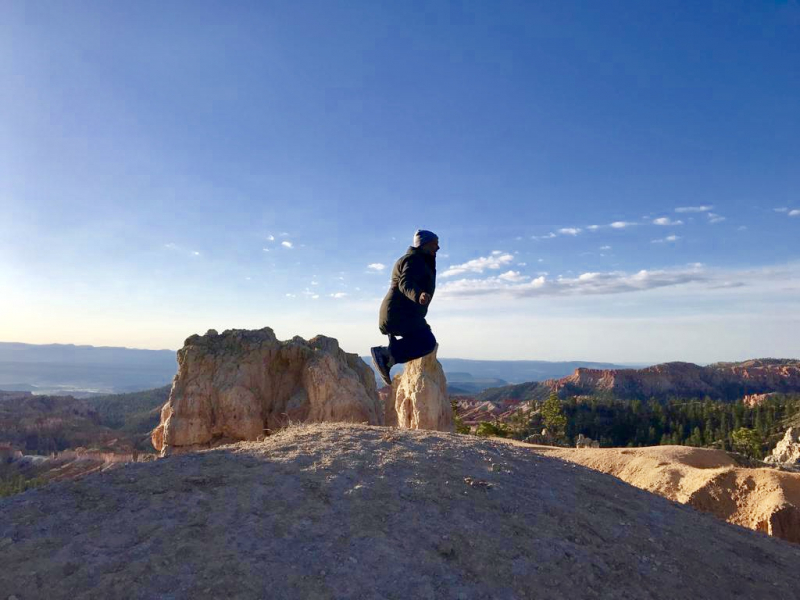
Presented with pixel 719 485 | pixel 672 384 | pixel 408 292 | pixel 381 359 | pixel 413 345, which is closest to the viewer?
pixel 408 292

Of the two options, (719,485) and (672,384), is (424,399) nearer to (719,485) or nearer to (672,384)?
(719,485)

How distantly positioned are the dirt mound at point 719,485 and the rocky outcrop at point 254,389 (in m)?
14.3

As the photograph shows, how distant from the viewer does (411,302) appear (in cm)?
760

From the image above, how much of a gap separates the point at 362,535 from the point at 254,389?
73.7 ft

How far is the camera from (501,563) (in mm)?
4711

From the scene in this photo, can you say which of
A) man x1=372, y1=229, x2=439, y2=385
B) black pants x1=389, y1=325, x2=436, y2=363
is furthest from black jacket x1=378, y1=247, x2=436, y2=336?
black pants x1=389, y1=325, x2=436, y2=363

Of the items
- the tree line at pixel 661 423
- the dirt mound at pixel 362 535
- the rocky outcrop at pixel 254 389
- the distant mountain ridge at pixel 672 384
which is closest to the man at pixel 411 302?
the dirt mound at pixel 362 535

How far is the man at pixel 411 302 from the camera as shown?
7.19 metres

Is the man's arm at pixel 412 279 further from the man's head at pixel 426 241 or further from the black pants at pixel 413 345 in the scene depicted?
the black pants at pixel 413 345

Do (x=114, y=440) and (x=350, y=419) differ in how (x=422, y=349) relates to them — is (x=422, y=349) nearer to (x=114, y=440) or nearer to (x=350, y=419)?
(x=350, y=419)

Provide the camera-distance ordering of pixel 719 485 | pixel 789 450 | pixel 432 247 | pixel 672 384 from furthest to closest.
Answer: pixel 672 384, pixel 789 450, pixel 719 485, pixel 432 247

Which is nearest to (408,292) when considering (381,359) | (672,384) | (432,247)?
(432,247)

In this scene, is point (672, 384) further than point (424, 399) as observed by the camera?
Yes


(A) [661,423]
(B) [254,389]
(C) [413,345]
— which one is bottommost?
(A) [661,423]
